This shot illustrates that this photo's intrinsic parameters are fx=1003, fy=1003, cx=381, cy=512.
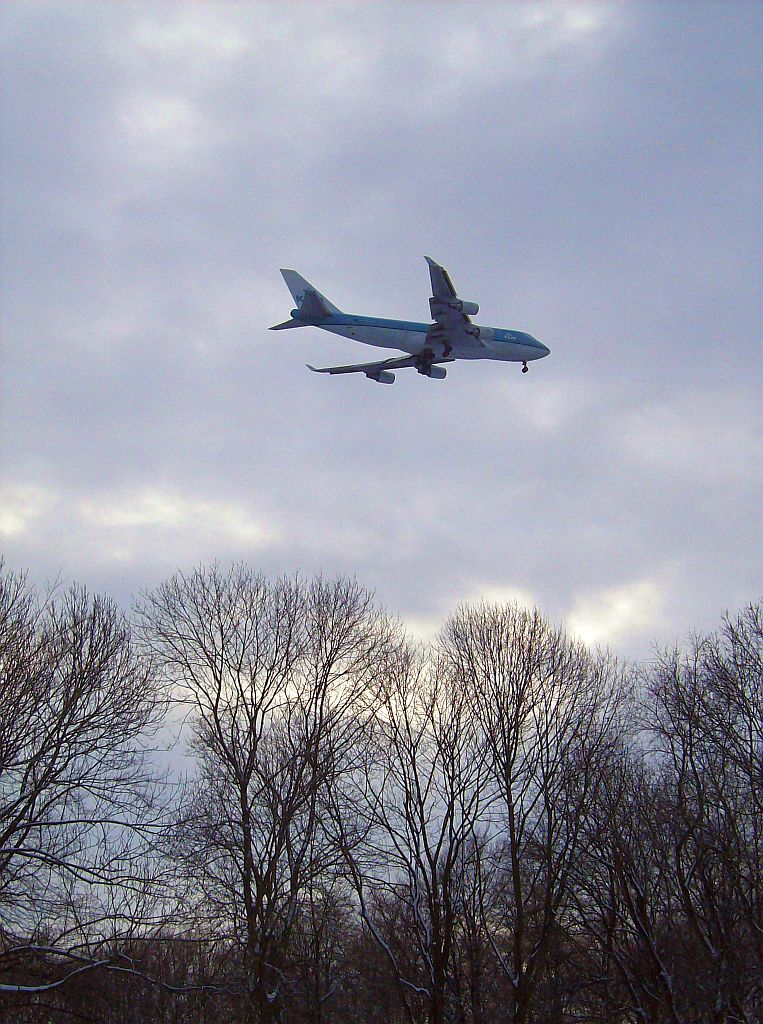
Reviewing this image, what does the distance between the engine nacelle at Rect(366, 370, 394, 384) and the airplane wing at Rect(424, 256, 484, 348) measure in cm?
342

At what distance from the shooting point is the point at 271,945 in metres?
31.2

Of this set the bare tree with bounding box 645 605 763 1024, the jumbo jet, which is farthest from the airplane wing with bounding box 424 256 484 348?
the bare tree with bounding box 645 605 763 1024

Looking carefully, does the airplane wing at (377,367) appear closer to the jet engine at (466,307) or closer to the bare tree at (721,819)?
the jet engine at (466,307)

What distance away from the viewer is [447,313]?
3844cm

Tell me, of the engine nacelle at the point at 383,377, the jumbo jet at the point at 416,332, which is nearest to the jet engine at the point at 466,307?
the jumbo jet at the point at 416,332

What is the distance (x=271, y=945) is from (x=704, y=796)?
1449 cm

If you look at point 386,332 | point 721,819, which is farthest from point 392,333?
point 721,819

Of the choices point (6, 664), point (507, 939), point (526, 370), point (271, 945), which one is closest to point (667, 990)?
point (507, 939)

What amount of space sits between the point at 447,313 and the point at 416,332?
2.32 meters

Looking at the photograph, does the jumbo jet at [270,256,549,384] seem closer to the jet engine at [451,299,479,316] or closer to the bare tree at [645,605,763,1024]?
the jet engine at [451,299,479,316]

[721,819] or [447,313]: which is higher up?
[447,313]

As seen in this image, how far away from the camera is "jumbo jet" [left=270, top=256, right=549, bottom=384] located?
3834 cm

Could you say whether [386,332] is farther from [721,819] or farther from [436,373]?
[721,819]

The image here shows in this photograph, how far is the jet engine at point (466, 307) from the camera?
37.8 metres
